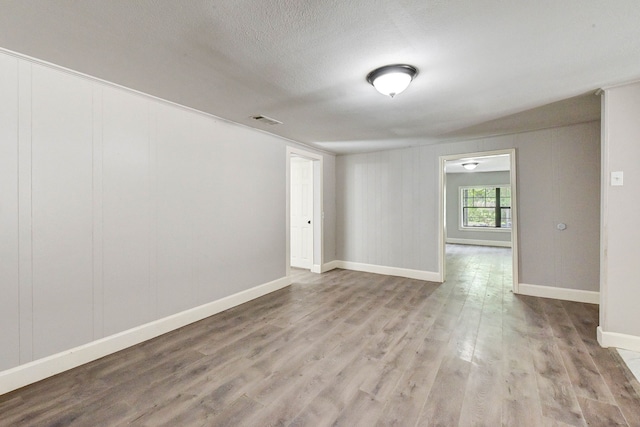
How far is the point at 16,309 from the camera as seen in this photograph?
2018mm

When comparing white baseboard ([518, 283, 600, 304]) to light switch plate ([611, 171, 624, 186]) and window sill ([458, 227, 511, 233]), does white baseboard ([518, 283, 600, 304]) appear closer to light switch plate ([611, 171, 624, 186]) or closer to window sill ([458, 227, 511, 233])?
light switch plate ([611, 171, 624, 186])

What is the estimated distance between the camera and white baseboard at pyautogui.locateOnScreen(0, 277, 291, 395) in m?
2.01

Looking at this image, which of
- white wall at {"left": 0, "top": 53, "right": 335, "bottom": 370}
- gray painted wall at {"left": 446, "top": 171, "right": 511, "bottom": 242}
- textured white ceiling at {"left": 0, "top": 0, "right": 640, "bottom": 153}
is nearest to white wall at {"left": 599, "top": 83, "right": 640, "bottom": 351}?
textured white ceiling at {"left": 0, "top": 0, "right": 640, "bottom": 153}

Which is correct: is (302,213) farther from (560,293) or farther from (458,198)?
(458,198)

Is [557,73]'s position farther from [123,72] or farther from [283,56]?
[123,72]

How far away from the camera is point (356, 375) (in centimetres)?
214

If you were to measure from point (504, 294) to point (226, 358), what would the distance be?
12.7 feet

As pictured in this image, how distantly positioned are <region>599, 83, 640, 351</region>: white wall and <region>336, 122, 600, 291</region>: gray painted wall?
57.0 inches

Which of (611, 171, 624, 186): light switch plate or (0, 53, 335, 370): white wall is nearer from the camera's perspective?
(0, 53, 335, 370): white wall

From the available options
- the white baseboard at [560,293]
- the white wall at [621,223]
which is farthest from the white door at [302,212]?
the white wall at [621,223]

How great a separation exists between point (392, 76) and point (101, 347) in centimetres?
332

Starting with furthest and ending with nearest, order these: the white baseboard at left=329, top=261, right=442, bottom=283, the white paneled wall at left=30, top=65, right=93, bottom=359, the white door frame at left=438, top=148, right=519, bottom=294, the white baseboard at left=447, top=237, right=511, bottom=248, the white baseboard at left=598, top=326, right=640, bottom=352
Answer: the white baseboard at left=447, top=237, right=511, bottom=248 → the white baseboard at left=329, top=261, right=442, bottom=283 → the white door frame at left=438, top=148, right=519, bottom=294 → the white baseboard at left=598, top=326, right=640, bottom=352 → the white paneled wall at left=30, top=65, right=93, bottom=359

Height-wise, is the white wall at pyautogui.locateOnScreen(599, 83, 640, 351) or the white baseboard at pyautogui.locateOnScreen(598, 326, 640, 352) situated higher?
the white wall at pyautogui.locateOnScreen(599, 83, 640, 351)

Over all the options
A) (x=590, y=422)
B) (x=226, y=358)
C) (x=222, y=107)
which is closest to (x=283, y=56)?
(x=222, y=107)
